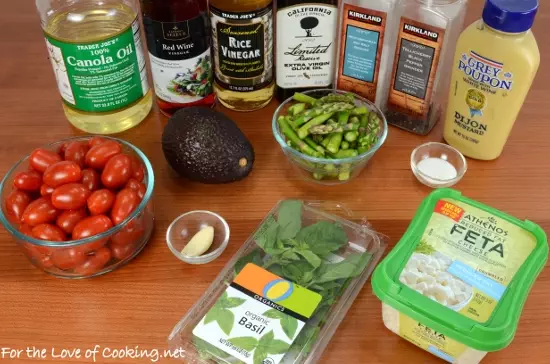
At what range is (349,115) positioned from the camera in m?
0.94

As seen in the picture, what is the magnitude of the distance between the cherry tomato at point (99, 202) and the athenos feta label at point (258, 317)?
18cm

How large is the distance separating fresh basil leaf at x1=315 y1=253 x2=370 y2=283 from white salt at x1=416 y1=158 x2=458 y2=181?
0.20 meters

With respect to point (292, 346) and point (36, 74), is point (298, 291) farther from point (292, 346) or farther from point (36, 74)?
point (36, 74)

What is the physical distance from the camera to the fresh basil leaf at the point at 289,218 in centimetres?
81

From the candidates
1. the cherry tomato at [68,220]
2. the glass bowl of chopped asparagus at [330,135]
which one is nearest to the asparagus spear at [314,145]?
the glass bowl of chopped asparagus at [330,135]

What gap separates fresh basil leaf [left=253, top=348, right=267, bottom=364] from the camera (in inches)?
26.9

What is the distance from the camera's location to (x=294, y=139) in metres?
0.91

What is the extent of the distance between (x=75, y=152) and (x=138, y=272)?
180 mm

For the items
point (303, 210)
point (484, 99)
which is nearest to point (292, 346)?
point (303, 210)

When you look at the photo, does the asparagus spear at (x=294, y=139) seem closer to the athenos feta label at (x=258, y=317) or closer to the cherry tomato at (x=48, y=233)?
the athenos feta label at (x=258, y=317)

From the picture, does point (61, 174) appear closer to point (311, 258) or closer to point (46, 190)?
point (46, 190)

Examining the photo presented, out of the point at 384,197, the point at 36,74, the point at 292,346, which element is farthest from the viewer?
the point at 36,74

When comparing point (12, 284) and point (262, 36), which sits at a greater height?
point (262, 36)

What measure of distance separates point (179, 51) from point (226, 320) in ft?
1.35
